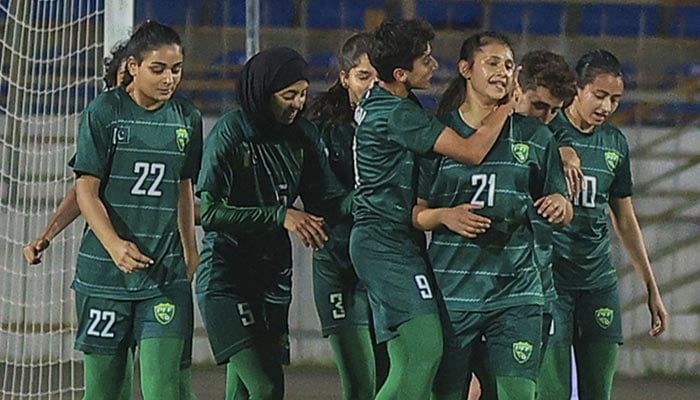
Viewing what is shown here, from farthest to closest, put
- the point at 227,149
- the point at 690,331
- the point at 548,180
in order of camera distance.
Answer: the point at 690,331
the point at 227,149
the point at 548,180

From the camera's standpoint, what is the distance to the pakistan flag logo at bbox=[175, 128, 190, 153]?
4470mm

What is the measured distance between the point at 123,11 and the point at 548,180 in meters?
1.80

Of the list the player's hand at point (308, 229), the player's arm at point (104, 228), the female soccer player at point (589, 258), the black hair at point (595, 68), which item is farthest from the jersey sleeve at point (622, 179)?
the player's arm at point (104, 228)

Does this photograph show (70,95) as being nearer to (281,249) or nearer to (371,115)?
(281,249)

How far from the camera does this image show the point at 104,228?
4.23 metres

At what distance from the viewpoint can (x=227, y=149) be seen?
4.81m

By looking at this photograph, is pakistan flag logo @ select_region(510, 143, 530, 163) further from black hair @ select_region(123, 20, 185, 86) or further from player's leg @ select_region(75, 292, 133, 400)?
player's leg @ select_region(75, 292, 133, 400)

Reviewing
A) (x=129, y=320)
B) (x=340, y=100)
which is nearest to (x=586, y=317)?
(x=340, y=100)

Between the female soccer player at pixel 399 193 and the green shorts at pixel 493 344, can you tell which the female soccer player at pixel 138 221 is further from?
the green shorts at pixel 493 344

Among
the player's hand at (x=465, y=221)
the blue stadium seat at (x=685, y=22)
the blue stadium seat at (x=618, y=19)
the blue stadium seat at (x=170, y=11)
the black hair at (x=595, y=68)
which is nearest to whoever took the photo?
the player's hand at (x=465, y=221)

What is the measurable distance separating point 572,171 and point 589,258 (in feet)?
1.63

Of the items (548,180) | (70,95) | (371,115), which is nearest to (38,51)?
(70,95)

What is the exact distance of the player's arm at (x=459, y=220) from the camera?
13.6 feet

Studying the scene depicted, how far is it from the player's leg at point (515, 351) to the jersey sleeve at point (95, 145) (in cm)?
126
